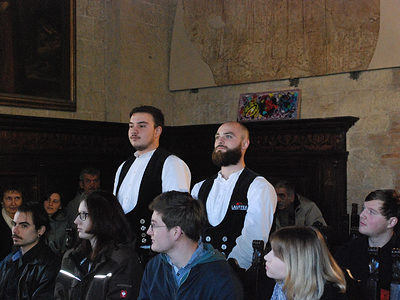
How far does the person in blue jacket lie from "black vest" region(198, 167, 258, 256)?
947 millimetres

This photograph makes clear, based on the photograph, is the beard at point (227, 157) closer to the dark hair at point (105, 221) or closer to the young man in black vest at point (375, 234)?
the dark hair at point (105, 221)

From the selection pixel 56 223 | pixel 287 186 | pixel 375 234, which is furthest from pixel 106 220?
pixel 287 186

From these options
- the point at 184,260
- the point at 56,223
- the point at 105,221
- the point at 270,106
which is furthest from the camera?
the point at 270,106

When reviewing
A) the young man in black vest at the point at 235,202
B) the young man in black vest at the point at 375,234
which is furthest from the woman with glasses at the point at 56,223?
the young man in black vest at the point at 375,234

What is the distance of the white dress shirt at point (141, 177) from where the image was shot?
427cm

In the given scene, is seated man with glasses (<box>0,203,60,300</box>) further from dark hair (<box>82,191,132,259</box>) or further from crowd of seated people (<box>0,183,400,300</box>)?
dark hair (<box>82,191,132,259</box>)

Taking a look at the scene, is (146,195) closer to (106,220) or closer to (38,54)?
(106,220)

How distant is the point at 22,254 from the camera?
158 inches

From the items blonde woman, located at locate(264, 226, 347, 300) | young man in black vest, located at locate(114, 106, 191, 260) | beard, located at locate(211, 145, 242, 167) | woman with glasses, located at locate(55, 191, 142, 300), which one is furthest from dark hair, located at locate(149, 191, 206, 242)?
young man in black vest, located at locate(114, 106, 191, 260)

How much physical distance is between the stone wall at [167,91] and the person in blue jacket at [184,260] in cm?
529

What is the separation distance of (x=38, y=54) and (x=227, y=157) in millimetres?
5232

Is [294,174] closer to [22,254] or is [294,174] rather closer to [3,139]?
[3,139]

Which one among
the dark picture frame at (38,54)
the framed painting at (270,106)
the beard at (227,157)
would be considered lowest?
the beard at (227,157)

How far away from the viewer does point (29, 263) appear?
3.93 meters
